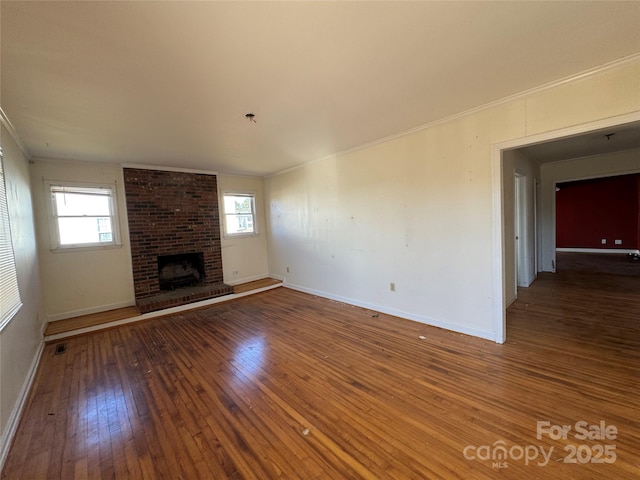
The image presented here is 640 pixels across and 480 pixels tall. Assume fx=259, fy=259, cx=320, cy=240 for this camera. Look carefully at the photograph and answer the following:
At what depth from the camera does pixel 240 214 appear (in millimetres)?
5902

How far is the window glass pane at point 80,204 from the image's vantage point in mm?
3951

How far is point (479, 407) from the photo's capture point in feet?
6.15

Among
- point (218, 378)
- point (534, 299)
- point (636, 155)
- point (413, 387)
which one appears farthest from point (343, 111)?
point (636, 155)

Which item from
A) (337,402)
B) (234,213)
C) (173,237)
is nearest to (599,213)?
(337,402)

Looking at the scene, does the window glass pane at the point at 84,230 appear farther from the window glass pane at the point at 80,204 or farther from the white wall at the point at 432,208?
the white wall at the point at 432,208

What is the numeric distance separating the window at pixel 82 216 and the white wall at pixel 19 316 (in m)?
0.58

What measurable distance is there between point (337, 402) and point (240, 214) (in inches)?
186

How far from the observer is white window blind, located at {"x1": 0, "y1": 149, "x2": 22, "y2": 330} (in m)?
1.92

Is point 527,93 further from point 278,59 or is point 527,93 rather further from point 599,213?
point 599,213

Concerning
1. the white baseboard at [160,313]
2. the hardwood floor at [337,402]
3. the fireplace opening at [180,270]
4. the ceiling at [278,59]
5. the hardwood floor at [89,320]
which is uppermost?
the ceiling at [278,59]

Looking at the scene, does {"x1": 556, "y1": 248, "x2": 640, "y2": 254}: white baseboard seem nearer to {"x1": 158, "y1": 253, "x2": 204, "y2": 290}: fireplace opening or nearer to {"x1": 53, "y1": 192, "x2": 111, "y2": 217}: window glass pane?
{"x1": 158, "y1": 253, "x2": 204, "y2": 290}: fireplace opening

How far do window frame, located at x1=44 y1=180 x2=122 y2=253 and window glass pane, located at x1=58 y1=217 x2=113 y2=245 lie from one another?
1.8 inches

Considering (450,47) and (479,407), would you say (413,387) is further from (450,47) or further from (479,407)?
(450,47)

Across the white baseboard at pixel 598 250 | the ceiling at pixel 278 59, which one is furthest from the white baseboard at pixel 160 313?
the white baseboard at pixel 598 250
